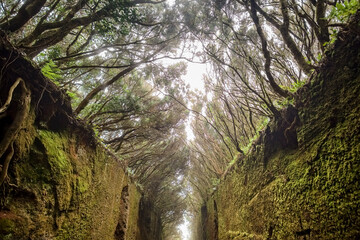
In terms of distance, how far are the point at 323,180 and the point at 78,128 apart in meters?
3.66

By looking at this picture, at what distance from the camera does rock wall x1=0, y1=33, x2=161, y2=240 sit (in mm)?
2143

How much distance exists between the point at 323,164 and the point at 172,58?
378cm

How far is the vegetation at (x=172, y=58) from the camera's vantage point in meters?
2.70

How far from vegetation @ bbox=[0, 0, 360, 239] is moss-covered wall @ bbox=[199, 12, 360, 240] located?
22 centimetres

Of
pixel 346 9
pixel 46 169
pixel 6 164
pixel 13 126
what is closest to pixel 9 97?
pixel 13 126

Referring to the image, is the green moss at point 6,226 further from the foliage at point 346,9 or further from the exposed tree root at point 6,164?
the foliage at point 346,9

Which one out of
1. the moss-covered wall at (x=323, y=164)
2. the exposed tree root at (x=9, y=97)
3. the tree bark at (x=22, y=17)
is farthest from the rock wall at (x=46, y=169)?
the moss-covered wall at (x=323, y=164)

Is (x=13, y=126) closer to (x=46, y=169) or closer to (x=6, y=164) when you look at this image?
(x=6, y=164)

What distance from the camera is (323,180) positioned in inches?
78.8

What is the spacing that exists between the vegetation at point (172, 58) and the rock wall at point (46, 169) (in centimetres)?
15

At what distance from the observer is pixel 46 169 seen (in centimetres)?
266

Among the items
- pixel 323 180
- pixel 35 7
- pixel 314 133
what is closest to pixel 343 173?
pixel 323 180

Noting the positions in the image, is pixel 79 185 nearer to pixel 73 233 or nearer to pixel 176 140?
pixel 73 233

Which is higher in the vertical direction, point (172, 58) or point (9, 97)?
point (172, 58)
